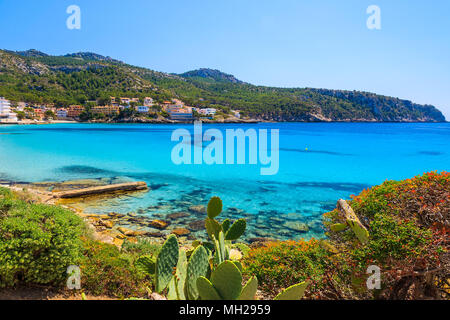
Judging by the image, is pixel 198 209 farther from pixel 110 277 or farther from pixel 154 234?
pixel 110 277

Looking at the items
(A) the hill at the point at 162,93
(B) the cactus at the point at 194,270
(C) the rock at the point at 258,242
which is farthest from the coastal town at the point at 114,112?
(B) the cactus at the point at 194,270

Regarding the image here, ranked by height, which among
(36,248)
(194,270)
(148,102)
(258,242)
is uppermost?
(148,102)

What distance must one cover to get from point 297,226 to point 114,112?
99175 millimetres

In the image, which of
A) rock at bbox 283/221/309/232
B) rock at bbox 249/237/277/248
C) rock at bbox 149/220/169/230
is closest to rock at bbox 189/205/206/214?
rock at bbox 149/220/169/230

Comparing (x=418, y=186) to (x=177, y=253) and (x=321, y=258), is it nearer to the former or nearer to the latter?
(x=321, y=258)

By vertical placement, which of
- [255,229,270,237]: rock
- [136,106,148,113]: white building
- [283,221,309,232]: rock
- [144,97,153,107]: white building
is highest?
[144,97,153,107]: white building

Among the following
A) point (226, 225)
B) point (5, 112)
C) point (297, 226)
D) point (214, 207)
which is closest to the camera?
point (214, 207)

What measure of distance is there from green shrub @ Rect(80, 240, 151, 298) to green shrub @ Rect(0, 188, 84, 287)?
32cm

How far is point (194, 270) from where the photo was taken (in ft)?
8.32

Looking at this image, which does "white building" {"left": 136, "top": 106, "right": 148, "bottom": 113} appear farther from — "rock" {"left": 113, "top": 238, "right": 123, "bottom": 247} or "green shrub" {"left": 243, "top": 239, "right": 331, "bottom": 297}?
"green shrub" {"left": 243, "top": 239, "right": 331, "bottom": 297}

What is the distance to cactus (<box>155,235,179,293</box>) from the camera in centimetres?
267

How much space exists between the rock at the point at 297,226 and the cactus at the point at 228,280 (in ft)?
26.7

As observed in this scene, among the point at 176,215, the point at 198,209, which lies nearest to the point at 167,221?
the point at 176,215

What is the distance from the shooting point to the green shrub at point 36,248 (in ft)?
12.2
